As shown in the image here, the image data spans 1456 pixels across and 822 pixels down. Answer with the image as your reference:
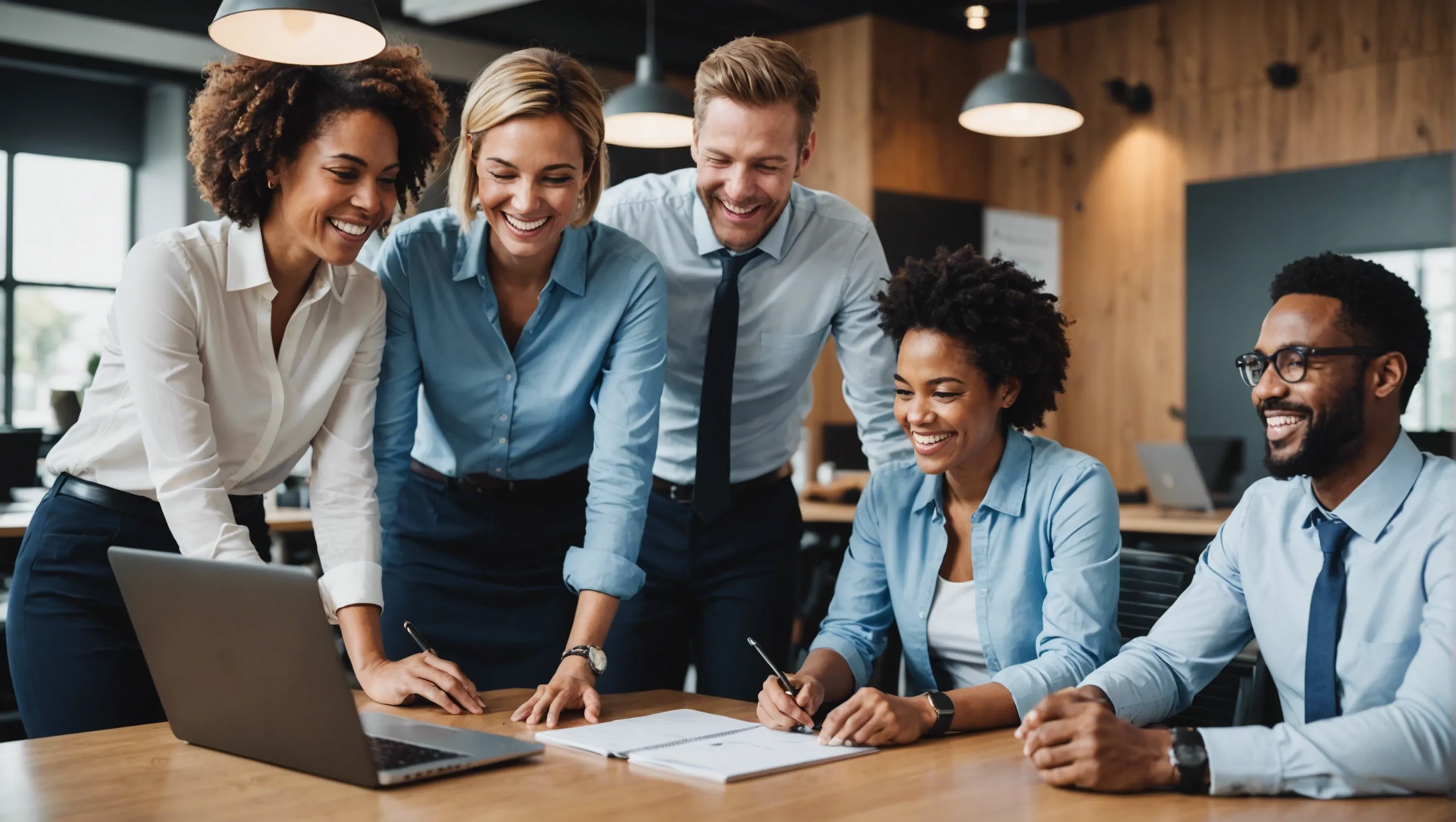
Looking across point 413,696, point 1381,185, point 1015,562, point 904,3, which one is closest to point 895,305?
point 1015,562

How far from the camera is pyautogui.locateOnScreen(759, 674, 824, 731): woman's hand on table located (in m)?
1.69

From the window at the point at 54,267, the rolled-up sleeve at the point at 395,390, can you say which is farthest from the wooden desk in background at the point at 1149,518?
the window at the point at 54,267

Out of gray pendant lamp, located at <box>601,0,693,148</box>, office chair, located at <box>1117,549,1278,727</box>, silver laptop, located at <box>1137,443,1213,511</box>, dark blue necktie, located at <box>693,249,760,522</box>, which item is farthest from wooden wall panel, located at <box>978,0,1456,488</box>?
dark blue necktie, located at <box>693,249,760,522</box>

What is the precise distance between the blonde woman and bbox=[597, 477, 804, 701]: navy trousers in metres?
0.17

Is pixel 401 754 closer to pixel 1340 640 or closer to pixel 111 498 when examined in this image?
pixel 111 498

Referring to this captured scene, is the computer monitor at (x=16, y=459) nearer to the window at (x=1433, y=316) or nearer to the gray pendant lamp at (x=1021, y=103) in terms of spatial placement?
the gray pendant lamp at (x=1021, y=103)

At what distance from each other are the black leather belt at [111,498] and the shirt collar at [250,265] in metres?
0.32

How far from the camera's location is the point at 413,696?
180cm

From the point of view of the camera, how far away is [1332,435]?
171 cm

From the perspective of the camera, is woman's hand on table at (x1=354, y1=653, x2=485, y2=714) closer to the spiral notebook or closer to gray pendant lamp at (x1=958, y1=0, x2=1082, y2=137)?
the spiral notebook

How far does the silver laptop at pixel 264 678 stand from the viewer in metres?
1.32

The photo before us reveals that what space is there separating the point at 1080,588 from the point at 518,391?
3.16 feet

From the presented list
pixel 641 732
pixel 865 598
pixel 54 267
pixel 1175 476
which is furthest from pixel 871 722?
pixel 54 267

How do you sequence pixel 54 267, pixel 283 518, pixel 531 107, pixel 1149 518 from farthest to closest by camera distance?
1. pixel 54 267
2. pixel 1149 518
3. pixel 283 518
4. pixel 531 107
